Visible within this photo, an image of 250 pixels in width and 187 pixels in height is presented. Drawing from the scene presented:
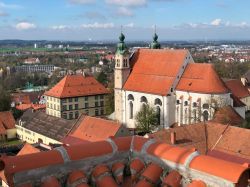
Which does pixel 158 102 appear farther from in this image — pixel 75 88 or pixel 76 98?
pixel 75 88

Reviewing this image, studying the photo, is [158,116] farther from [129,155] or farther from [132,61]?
[129,155]

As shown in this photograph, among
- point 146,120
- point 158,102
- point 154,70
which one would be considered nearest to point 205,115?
point 158,102

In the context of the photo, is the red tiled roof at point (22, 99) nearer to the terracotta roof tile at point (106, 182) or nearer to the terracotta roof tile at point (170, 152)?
the terracotta roof tile at point (170, 152)

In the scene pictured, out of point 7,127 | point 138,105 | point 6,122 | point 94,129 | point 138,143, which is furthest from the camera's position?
point 6,122

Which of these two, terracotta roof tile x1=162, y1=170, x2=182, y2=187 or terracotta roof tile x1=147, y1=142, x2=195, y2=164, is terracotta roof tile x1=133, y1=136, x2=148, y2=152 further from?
terracotta roof tile x1=162, y1=170, x2=182, y2=187

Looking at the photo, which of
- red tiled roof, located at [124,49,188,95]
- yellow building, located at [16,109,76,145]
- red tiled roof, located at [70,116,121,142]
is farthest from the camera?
red tiled roof, located at [124,49,188,95]

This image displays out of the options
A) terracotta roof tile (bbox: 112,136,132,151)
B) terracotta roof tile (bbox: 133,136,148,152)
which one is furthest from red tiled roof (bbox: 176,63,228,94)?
terracotta roof tile (bbox: 112,136,132,151)
